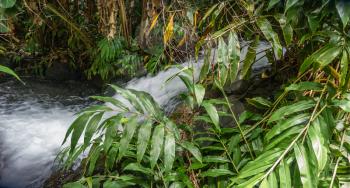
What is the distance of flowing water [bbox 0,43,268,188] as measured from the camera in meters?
2.54

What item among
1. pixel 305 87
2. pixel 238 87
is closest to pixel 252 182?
pixel 305 87

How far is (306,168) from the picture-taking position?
99 cm

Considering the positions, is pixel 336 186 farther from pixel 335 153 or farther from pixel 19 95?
pixel 19 95

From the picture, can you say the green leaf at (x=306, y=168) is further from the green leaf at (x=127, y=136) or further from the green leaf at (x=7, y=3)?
the green leaf at (x=7, y=3)

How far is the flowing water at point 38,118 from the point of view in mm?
2539

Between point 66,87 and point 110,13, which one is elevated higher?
point 110,13

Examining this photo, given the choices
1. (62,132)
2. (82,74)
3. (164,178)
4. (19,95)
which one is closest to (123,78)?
(82,74)

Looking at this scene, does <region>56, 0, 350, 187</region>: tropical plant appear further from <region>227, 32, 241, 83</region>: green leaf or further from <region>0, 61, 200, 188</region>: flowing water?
<region>0, 61, 200, 188</region>: flowing water

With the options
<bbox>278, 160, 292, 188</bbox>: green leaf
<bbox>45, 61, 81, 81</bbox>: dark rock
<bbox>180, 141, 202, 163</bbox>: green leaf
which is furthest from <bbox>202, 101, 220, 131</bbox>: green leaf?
<bbox>45, 61, 81, 81</bbox>: dark rock

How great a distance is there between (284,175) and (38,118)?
3.04 m

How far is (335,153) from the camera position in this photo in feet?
3.95

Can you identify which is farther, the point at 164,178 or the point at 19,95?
the point at 19,95

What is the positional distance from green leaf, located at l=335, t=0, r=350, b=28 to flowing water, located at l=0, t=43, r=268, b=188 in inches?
53.3

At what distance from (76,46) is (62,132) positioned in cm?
Result: 156
